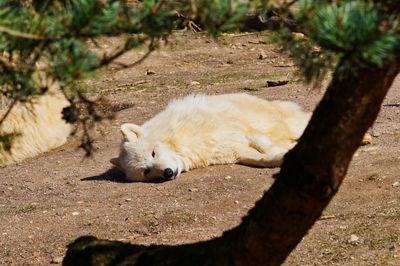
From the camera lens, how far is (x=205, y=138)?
6488 millimetres

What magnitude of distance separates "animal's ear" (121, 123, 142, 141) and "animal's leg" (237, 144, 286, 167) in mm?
1188

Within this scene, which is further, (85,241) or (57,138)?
(57,138)

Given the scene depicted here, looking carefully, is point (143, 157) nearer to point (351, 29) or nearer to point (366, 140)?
point (366, 140)

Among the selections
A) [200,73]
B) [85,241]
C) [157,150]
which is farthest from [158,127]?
[200,73]

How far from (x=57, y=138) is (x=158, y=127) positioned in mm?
2386

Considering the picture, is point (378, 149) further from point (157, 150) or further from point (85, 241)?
point (85, 241)

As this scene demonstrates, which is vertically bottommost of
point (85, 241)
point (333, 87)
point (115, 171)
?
point (115, 171)

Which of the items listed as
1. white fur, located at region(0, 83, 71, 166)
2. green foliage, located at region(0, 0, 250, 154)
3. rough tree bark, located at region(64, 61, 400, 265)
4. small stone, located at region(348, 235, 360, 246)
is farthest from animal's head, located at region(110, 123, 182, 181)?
green foliage, located at region(0, 0, 250, 154)

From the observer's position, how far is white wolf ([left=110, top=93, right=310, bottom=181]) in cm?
630

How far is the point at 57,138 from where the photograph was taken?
834cm

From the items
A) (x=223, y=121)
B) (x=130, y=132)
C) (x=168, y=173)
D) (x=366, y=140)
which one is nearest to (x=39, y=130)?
(x=130, y=132)

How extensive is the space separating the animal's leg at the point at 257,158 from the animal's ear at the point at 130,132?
3.90 ft

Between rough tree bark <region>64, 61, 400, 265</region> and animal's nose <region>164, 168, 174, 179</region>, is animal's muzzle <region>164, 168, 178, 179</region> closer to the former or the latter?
animal's nose <region>164, 168, 174, 179</region>

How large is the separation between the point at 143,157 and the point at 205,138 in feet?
2.45
